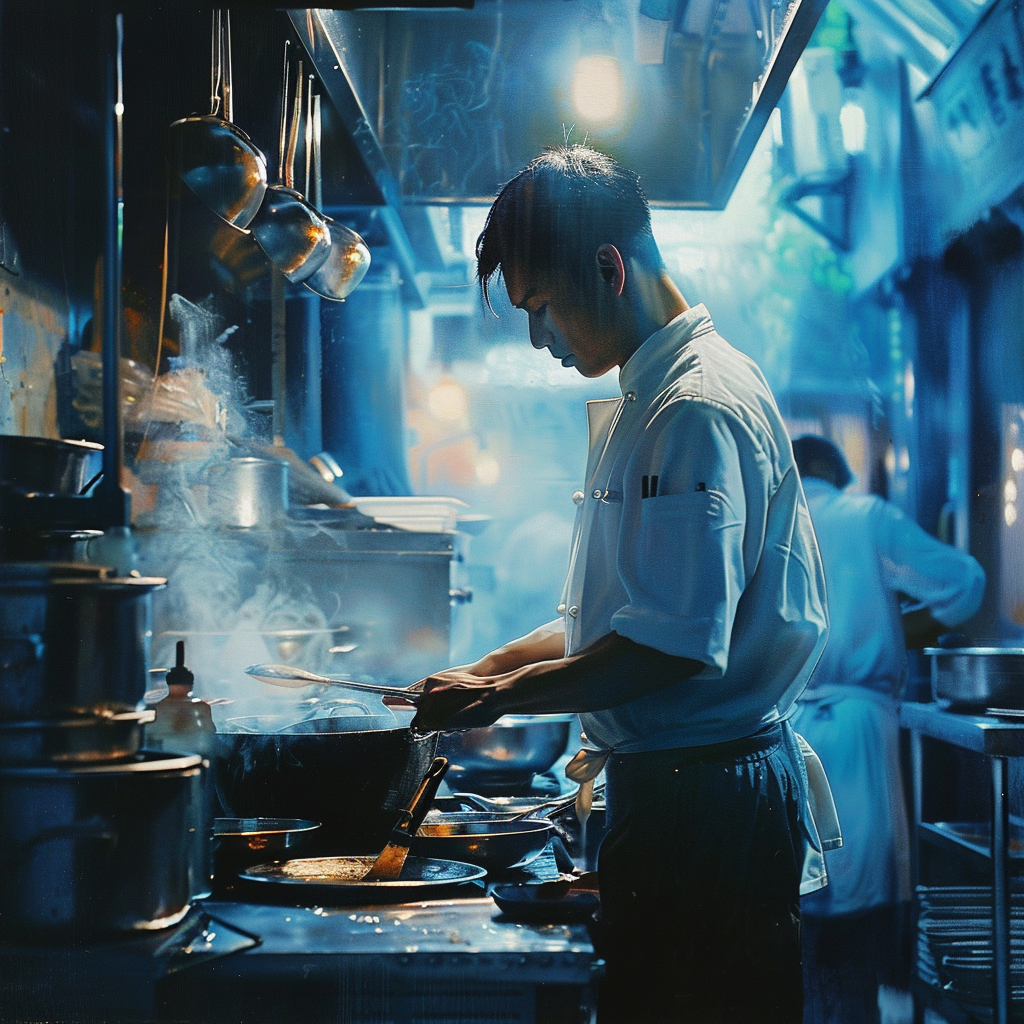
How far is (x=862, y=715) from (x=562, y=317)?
5.46 feet

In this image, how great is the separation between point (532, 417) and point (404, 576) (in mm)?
547

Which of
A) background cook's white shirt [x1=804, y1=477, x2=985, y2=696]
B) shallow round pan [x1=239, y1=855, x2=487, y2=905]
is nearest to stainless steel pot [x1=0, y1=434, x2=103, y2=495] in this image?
shallow round pan [x1=239, y1=855, x2=487, y2=905]

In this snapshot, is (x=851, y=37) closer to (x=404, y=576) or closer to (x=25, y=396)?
(x=404, y=576)

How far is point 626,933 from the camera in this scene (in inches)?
44.6

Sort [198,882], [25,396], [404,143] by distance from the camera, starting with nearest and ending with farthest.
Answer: [198,882], [25,396], [404,143]

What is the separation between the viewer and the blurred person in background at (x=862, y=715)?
7.46ft

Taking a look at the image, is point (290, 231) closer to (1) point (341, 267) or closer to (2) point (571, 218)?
(1) point (341, 267)

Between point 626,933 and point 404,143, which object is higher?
point 404,143

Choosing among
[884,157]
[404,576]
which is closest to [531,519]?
[404,576]

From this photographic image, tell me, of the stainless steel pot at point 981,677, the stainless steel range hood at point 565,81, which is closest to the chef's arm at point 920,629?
the stainless steel pot at point 981,677

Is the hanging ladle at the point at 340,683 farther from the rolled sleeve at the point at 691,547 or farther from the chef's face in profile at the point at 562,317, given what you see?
the chef's face in profile at the point at 562,317

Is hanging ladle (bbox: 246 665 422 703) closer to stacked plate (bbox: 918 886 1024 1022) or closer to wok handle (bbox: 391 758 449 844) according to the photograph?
wok handle (bbox: 391 758 449 844)

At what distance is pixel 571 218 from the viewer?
120cm

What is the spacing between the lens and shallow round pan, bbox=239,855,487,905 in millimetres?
1108
